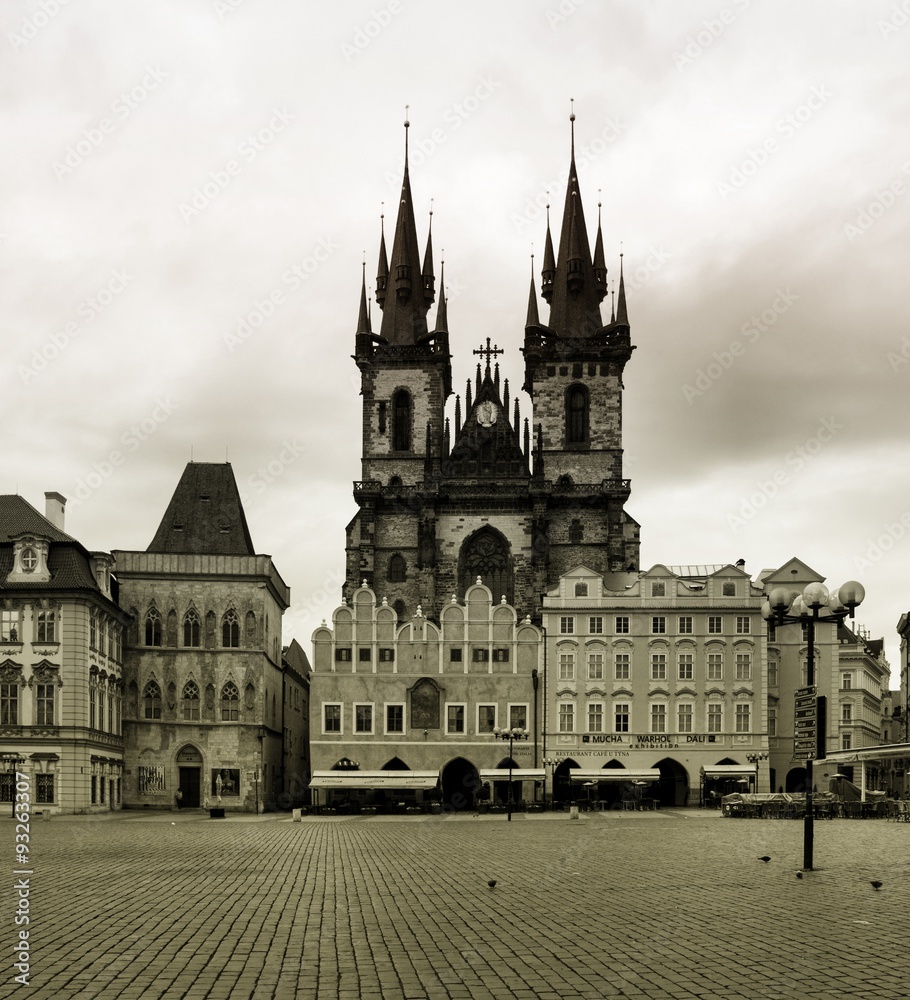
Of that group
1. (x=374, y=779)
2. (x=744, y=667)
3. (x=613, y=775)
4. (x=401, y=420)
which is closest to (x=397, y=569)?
(x=401, y=420)

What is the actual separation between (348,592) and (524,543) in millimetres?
11656

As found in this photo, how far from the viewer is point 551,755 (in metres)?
77.1

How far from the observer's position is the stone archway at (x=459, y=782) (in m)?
76.0

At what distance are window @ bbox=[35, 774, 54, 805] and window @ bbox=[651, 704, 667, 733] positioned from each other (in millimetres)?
32104

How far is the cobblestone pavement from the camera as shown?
12.6 m

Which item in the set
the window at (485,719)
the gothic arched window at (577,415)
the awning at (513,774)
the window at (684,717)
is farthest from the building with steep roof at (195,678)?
the gothic arched window at (577,415)

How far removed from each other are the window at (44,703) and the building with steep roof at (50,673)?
45 mm

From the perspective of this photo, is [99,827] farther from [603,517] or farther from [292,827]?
[603,517]

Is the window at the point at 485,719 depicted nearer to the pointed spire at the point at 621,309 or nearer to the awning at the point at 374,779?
the awning at the point at 374,779

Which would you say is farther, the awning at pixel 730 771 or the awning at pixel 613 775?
the awning at pixel 730 771

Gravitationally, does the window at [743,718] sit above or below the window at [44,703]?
below

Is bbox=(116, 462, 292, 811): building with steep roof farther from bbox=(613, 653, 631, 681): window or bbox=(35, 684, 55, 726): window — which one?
bbox=(613, 653, 631, 681): window

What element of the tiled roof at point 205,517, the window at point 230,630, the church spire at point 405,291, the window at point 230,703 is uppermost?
the church spire at point 405,291

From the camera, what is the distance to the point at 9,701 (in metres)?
64.4
